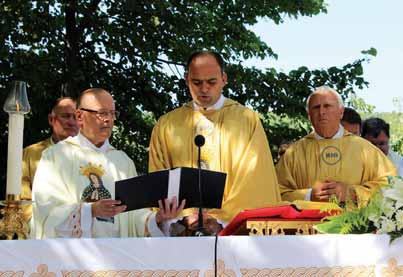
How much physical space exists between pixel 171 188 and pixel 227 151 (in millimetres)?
1339

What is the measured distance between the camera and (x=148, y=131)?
1234cm

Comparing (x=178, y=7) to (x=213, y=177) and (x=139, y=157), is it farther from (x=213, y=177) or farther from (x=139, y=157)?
(x=213, y=177)

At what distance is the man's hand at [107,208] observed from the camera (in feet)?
17.7

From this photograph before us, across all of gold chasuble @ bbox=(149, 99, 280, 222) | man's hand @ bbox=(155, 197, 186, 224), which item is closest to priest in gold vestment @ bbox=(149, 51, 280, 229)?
gold chasuble @ bbox=(149, 99, 280, 222)

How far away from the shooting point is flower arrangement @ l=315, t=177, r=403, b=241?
15.2 feet

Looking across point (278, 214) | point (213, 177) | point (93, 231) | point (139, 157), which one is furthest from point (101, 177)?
point (139, 157)

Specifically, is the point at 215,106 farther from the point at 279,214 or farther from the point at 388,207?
the point at 388,207

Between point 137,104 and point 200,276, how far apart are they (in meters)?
7.91

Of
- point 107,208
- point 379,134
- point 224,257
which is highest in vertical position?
point 379,134

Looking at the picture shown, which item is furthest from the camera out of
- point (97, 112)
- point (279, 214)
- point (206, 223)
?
point (97, 112)

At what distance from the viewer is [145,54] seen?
12.4 metres

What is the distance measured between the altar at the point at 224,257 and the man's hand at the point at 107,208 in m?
0.75

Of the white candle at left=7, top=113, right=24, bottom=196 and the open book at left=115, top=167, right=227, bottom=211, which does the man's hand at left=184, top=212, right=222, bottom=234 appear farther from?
the white candle at left=7, top=113, right=24, bottom=196

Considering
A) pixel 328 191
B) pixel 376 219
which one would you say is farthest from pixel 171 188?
pixel 328 191
